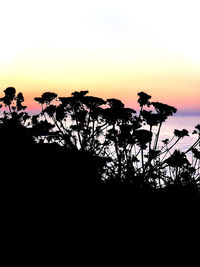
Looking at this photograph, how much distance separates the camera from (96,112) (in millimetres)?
13641

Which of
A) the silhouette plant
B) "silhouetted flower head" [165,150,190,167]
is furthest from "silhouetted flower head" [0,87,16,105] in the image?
"silhouetted flower head" [165,150,190,167]

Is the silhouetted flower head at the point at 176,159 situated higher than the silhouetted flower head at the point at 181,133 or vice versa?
the silhouetted flower head at the point at 181,133

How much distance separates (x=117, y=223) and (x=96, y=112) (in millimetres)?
6108

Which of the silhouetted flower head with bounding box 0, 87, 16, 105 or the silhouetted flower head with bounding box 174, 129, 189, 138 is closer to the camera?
the silhouetted flower head with bounding box 0, 87, 16, 105

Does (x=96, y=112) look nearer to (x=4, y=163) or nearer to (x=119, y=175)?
(x=119, y=175)

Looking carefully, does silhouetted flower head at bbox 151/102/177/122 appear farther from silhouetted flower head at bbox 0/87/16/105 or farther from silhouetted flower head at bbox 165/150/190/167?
silhouetted flower head at bbox 0/87/16/105

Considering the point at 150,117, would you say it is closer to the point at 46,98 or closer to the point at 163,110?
the point at 163,110

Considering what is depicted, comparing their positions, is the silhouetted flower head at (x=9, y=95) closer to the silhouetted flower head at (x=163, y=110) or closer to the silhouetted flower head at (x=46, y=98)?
the silhouetted flower head at (x=46, y=98)

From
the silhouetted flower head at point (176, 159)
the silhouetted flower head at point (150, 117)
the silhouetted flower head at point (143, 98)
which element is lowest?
the silhouetted flower head at point (176, 159)

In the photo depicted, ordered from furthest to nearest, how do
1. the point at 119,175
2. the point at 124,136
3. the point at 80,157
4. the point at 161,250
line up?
the point at 124,136 → the point at 119,175 → the point at 80,157 → the point at 161,250

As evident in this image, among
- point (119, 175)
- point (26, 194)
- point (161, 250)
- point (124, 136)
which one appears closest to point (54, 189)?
point (26, 194)

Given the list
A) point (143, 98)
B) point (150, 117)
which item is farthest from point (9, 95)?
point (150, 117)

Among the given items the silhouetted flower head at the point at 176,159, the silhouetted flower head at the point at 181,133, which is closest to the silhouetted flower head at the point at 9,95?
the silhouetted flower head at the point at 176,159

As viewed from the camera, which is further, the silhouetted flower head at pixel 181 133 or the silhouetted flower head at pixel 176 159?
the silhouetted flower head at pixel 181 133
